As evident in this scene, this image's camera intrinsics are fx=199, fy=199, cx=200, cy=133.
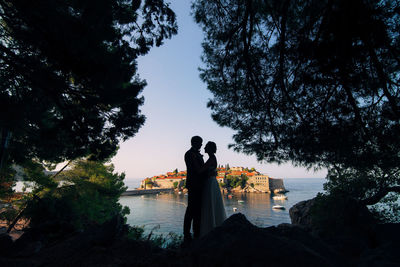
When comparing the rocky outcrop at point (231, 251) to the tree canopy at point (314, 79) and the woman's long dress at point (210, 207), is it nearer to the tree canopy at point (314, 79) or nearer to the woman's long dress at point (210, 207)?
the woman's long dress at point (210, 207)

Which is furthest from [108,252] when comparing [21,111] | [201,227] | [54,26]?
[21,111]

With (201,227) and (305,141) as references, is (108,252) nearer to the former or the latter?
(201,227)

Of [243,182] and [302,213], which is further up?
[243,182]

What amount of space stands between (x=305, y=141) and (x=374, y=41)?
210cm

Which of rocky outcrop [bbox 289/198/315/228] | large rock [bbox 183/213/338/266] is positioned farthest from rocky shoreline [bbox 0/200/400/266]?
rocky outcrop [bbox 289/198/315/228]

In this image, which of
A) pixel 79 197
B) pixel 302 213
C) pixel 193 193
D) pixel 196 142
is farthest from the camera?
pixel 79 197

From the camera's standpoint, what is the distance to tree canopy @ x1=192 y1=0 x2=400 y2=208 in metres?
2.81

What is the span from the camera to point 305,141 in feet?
14.2

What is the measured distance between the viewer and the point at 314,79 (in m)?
3.42

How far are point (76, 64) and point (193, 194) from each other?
3.02m

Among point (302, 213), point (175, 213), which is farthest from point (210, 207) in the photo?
point (175, 213)

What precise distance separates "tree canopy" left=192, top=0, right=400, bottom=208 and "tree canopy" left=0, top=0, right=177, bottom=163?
193 centimetres

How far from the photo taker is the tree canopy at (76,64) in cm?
314

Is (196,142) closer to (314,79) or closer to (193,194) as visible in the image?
(193,194)
